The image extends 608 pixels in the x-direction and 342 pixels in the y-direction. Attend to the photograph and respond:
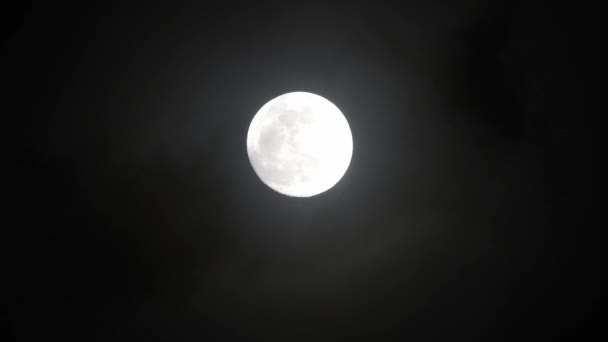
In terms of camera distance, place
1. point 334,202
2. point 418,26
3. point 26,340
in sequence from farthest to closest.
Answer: point 26,340 → point 334,202 → point 418,26

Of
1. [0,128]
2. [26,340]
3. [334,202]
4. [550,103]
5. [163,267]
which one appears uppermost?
[0,128]

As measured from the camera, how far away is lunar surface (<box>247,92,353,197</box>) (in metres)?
8.97

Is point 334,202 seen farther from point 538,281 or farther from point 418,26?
point 538,281

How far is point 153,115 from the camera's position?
1005 centimetres

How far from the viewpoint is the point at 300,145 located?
902 centimetres

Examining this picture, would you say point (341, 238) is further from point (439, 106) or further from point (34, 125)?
point (34, 125)

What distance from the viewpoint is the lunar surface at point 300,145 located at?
897 cm

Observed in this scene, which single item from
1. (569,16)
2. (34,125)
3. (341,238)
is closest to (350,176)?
(341,238)

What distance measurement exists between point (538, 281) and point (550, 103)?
469 centimetres

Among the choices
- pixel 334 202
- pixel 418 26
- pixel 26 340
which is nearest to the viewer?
pixel 418 26

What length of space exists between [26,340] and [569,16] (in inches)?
643

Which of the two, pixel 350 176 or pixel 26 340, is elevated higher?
pixel 350 176

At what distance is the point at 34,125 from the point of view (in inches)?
406

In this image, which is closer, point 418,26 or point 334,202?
point 418,26
